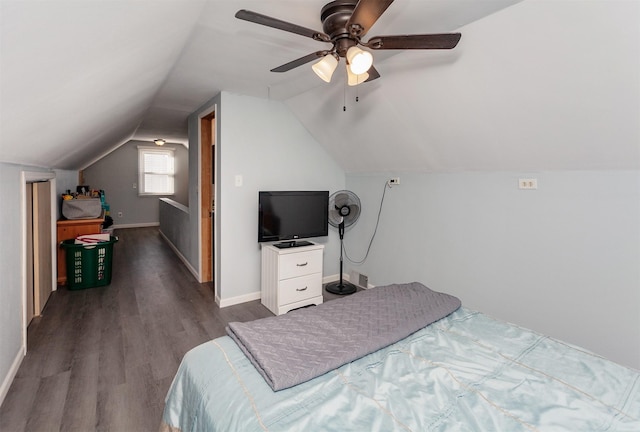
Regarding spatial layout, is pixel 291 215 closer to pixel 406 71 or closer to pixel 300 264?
pixel 300 264

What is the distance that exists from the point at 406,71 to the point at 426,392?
84.0 inches

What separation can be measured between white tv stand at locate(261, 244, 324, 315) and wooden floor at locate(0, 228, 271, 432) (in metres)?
0.24

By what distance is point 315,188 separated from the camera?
396 centimetres

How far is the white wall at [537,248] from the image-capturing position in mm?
1957

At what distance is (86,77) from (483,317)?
2457 mm

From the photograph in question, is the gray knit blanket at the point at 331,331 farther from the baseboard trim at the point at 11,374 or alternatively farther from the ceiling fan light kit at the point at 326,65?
the baseboard trim at the point at 11,374

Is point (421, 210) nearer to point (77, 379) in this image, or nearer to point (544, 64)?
point (544, 64)

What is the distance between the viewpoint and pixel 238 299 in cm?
346

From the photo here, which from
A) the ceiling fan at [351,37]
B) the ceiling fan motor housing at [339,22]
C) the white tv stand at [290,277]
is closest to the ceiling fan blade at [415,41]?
the ceiling fan at [351,37]

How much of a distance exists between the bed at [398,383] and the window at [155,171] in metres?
8.15

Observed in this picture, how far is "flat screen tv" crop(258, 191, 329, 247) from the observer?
3.29 metres

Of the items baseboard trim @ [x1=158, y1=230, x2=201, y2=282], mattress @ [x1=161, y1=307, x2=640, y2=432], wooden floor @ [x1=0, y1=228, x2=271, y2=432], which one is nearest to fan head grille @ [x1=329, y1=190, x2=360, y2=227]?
wooden floor @ [x1=0, y1=228, x2=271, y2=432]

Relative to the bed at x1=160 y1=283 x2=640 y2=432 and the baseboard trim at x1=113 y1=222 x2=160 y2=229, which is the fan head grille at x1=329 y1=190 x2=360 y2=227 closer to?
the bed at x1=160 y1=283 x2=640 y2=432

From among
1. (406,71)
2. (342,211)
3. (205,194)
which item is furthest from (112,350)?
(406,71)
